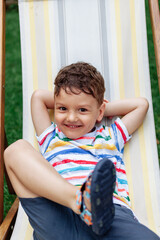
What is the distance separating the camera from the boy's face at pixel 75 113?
178cm

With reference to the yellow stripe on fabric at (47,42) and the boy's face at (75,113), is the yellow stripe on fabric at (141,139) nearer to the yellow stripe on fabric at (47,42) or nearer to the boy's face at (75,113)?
the boy's face at (75,113)

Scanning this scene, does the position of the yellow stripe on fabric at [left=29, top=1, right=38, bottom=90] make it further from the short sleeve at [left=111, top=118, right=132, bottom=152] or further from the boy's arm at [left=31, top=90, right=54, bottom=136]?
the short sleeve at [left=111, top=118, right=132, bottom=152]

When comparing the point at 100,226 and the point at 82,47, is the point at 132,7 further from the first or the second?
the point at 100,226

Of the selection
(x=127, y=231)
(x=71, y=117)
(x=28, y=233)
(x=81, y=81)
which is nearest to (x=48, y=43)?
(x=81, y=81)

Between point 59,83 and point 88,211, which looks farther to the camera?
point 59,83

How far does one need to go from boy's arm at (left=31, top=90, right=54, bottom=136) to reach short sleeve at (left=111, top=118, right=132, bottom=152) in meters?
0.39

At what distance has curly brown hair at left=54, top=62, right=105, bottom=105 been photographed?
178 cm

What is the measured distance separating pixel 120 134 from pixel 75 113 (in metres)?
0.32

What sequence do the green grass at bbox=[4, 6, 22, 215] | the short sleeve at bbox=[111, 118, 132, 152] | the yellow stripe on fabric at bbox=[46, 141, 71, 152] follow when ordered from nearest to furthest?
the yellow stripe on fabric at bbox=[46, 141, 71, 152], the short sleeve at bbox=[111, 118, 132, 152], the green grass at bbox=[4, 6, 22, 215]

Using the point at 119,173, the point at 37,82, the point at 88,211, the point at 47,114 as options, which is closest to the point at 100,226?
the point at 88,211

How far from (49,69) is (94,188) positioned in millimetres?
1155

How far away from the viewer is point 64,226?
1.49 m

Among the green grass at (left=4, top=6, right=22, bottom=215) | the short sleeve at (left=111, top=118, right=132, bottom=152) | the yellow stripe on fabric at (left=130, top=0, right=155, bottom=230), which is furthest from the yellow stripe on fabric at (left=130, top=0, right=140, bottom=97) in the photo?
the green grass at (left=4, top=6, right=22, bottom=215)

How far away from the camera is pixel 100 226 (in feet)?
4.28
